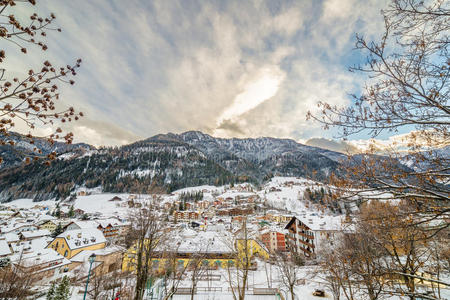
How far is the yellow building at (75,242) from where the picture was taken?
32750 millimetres

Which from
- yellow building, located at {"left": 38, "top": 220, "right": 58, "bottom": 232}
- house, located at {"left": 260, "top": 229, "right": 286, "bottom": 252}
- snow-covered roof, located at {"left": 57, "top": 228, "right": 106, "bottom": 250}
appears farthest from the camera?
yellow building, located at {"left": 38, "top": 220, "right": 58, "bottom": 232}

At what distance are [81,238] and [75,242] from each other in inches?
72.4

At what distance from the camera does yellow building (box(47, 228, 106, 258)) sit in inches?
1289

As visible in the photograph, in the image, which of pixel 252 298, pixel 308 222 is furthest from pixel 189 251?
pixel 308 222

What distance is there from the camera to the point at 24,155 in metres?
3.35

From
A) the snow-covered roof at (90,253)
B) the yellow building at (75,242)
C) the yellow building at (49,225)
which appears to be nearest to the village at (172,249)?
the yellow building at (75,242)

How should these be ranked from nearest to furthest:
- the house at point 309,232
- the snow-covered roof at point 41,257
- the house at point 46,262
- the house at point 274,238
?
the house at point 46,262
the snow-covered roof at point 41,257
the house at point 309,232
the house at point 274,238

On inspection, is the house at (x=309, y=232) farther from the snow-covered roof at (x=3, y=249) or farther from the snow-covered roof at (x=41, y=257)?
the snow-covered roof at (x=3, y=249)

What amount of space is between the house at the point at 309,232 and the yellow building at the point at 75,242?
122 ft

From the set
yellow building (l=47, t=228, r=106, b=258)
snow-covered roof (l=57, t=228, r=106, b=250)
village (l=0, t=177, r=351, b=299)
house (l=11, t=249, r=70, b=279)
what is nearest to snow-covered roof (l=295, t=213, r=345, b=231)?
village (l=0, t=177, r=351, b=299)

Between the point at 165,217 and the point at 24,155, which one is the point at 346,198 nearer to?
the point at 24,155

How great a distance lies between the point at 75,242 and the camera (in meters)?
34.6

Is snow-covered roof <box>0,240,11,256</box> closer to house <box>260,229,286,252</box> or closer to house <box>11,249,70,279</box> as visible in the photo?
house <box>11,249,70,279</box>

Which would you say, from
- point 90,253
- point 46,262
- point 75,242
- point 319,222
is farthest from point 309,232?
point 75,242
